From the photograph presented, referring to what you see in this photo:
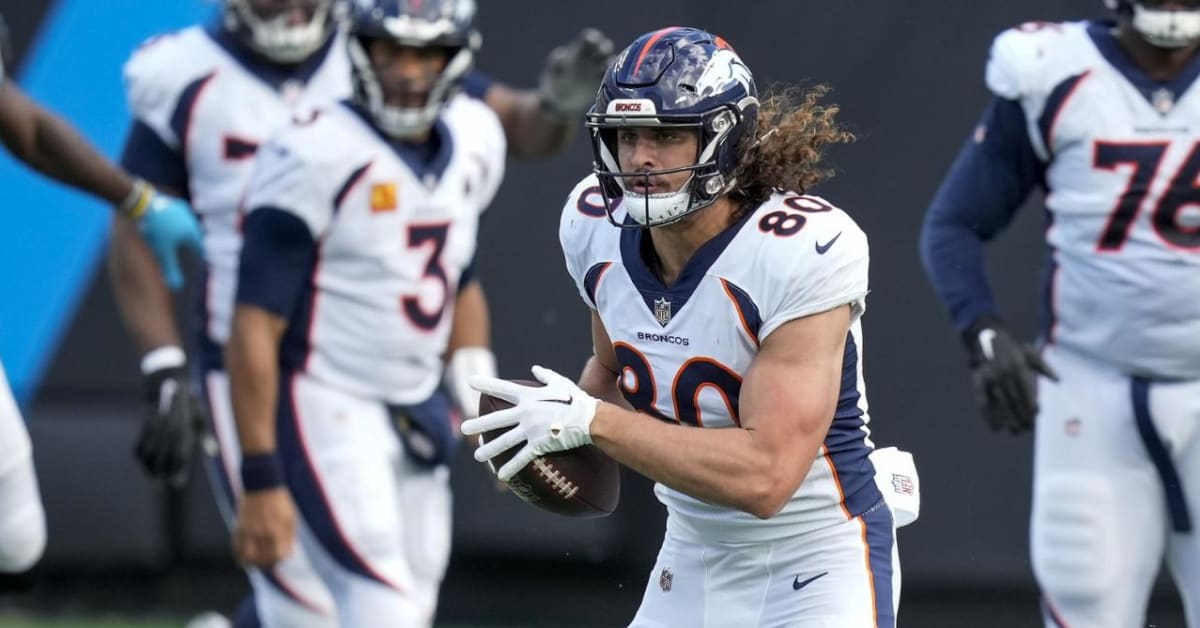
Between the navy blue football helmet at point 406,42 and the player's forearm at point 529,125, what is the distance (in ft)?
2.29

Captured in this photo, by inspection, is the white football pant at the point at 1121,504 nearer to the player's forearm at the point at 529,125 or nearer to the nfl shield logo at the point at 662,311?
the nfl shield logo at the point at 662,311

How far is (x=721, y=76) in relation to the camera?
3.33m

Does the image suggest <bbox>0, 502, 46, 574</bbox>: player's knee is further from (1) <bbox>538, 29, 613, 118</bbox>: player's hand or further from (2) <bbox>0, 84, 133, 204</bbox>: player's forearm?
(1) <bbox>538, 29, 613, 118</bbox>: player's hand

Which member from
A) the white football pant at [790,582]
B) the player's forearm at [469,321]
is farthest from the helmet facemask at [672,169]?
the player's forearm at [469,321]

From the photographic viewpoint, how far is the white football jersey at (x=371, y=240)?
4867 mm

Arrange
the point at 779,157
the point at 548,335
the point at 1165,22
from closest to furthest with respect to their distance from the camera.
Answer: the point at 779,157 → the point at 1165,22 → the point at 548,335

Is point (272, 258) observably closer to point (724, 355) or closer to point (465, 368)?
point (465, 368)

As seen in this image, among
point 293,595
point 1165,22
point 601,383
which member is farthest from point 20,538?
point 1165,22

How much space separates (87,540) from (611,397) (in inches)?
138

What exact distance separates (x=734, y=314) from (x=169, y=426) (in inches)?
97.2

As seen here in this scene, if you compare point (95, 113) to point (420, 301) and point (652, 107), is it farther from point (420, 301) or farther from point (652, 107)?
point (652, 107)

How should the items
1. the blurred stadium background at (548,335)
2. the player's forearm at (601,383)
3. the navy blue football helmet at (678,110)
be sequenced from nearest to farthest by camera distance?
the navy blue football helmet at (678,110) < the player's forearm at (601,383) < the blurred stadium background at (548,335)

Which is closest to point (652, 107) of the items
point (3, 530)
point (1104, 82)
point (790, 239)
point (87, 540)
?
point (790, 239)

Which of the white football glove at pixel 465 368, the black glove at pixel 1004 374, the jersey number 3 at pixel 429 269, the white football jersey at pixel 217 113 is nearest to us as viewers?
the black glove at pixel 1004 374
